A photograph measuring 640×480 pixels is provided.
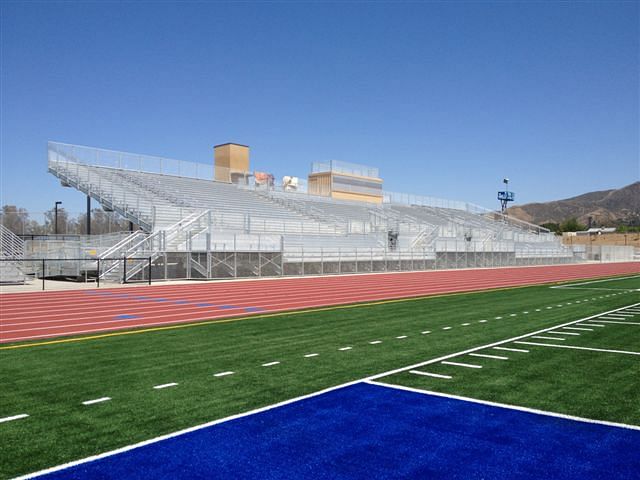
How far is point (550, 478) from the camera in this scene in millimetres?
3867

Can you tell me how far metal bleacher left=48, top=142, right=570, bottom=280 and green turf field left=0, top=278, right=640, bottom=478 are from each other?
15777mm

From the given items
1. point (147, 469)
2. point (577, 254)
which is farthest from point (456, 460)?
point (577, 254)

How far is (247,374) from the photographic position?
687cm

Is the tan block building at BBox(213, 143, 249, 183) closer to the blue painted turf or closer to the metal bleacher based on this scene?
the metal bleacher

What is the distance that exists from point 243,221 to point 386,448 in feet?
98.3

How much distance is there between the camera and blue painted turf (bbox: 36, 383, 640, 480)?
3.95m

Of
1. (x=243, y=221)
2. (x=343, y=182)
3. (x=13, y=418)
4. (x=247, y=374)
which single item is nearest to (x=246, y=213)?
(x=243, y=221)

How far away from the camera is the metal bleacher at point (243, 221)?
28156mm

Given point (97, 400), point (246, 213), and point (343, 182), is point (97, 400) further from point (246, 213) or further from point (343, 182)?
point (343, 182)

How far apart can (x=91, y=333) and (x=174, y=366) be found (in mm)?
3681

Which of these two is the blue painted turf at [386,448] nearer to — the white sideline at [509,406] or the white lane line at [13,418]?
the white sideline at [509,406]

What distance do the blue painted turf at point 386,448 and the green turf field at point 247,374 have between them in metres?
0.39

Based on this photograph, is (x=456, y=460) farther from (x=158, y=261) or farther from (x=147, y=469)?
(x=158, y=261)

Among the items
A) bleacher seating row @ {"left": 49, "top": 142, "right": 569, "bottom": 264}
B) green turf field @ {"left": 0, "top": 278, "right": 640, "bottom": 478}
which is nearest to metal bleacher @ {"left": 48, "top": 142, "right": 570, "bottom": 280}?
bleacher seating row @ {"left": 49, "top": 142, "right": 569, "bottom": 264}
